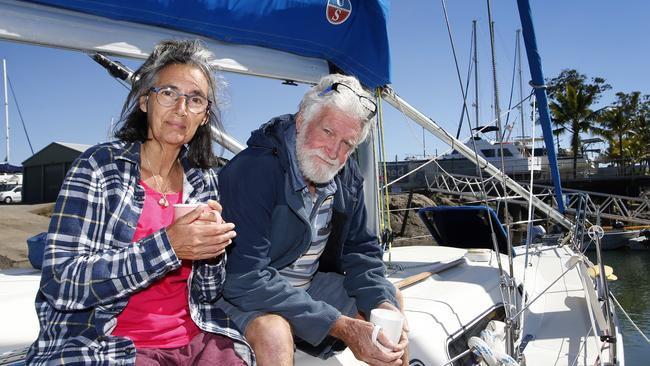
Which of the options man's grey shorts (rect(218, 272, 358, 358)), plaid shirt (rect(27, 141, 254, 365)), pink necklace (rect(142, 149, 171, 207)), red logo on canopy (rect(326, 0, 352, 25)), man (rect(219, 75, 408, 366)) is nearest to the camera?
plaid shirt (rect(27, 141, 254, 365))

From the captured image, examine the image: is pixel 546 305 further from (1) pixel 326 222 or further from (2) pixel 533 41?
(1) pixel 326 222

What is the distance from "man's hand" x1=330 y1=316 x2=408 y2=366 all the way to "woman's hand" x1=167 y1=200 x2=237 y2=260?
69 cm

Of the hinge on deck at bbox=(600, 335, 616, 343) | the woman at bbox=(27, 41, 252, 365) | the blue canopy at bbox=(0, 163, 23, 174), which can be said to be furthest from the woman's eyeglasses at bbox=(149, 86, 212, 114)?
the blue canopy at bbox=(0, 163, 23, 174)

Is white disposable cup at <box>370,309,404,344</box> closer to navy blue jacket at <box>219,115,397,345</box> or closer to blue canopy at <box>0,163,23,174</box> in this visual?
navy blue jacket at <box>219,115,397,345</box>

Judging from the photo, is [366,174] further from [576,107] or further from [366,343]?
[576,107]

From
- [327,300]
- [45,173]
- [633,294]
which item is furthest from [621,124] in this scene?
[327,300]

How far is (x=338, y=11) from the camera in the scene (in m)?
2.94

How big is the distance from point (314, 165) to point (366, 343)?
2.43ft

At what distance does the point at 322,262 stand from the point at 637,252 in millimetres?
21250

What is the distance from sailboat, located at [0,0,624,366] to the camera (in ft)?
6.92

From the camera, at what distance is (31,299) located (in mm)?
2385

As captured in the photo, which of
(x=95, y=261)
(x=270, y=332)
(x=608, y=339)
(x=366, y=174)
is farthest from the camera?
(x=366, y=174)

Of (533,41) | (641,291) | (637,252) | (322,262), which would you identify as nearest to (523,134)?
(637,252)

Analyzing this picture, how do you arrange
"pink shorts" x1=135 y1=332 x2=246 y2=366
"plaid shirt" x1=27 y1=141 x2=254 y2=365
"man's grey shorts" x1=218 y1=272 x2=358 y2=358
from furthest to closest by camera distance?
"man's grey shorts" x1=218 y1=272 x2=358 y2=358 → "pink shorts" x1=135 y1=332 x2=246 y2=366 → "plaid shirt" x1=27 y1=141 x2=254 y2=365
